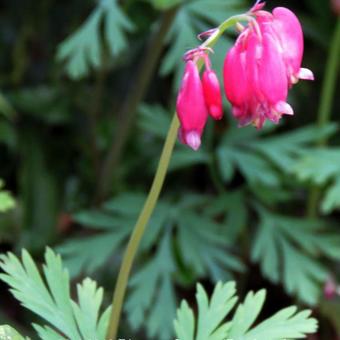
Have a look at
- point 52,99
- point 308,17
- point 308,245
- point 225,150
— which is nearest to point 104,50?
point 52,99

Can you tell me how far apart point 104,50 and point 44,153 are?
42 cm

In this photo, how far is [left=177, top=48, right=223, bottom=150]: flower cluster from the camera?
103 cm

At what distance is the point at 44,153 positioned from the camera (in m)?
2.64

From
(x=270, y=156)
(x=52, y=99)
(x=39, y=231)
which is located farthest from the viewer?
(x=52, y=99)

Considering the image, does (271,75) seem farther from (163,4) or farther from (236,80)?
(163,4)

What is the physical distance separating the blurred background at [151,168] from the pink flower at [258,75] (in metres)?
0.81

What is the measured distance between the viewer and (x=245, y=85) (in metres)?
1.04

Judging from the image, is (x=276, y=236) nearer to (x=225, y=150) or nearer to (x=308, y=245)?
(x=308, y=245)

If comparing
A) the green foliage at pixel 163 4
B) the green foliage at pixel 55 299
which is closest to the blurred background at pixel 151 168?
the green foliage at pixel 163 4

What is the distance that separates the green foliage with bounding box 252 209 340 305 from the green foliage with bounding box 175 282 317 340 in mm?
799

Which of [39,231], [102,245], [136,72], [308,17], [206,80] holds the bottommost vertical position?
[39,231]

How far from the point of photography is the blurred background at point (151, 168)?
2035 millimetres

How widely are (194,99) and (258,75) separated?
0.31 ft

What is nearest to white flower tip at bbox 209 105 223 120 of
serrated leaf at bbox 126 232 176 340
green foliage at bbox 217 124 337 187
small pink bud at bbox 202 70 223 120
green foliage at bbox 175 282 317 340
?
small pink bud at bbox 202 70 223 120
